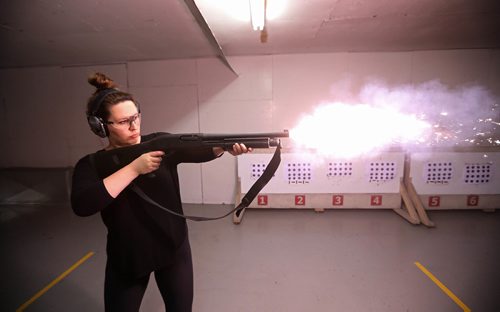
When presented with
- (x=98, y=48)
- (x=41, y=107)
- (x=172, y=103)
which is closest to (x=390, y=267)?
(x=172, y=103)

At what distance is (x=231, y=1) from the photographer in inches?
82.2

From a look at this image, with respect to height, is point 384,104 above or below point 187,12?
below

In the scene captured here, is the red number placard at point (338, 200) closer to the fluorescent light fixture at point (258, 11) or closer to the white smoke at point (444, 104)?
the white smoke at point (444, 104)

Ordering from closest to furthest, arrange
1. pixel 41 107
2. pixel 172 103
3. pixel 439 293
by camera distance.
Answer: pixel 439 293 → pixel 172 103 → pixel 41 107

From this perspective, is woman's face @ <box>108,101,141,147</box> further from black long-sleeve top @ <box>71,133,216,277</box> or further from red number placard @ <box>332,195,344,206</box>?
red number placard @ <box>332,195,344,206</box>

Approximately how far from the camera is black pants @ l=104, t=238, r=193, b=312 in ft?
4.13

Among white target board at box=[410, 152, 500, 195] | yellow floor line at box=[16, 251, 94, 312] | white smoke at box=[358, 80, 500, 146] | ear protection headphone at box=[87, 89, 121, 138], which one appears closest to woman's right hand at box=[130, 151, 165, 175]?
ear protection headphone at box=[87, 89, 121, 138]

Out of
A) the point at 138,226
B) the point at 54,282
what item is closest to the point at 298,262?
the point at 138,226

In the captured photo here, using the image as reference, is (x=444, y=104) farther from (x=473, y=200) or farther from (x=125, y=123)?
(x=125, y=123)

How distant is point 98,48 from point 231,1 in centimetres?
240

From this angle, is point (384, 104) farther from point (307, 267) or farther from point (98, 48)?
point (98, 48)

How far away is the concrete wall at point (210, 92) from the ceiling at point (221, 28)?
249 millimetres

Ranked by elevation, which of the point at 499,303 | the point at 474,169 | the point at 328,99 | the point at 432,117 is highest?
the point at 328,99

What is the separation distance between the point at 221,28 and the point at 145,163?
7.09 ft
